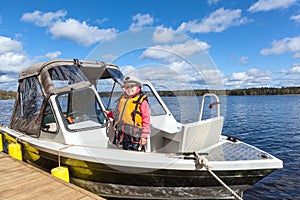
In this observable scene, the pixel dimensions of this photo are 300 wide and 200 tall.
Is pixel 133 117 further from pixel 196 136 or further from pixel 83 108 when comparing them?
pixel 83 108

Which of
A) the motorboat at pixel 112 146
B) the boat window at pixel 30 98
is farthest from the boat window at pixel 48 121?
the boat window at pixel 30 98

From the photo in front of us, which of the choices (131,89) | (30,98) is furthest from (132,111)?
(30,98)

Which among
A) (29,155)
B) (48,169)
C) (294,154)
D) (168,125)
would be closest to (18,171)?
(48,169)

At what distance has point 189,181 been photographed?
328 cm

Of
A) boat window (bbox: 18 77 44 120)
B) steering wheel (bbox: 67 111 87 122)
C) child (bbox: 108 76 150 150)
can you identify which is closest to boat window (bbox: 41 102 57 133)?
boat window (bbox: 18 77 44 120)

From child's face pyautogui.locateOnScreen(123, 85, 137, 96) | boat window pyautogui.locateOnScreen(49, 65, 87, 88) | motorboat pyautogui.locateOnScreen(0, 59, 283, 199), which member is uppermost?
boat window pyautogui.locateOnScreen(49, 65, 87, 88)

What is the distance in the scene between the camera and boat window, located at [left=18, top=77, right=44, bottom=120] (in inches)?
188

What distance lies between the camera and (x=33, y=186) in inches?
133

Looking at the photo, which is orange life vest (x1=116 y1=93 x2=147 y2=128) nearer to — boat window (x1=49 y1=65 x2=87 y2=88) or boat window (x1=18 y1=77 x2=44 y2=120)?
boat window (x1=49 y1=65 x2=87 y2=88)

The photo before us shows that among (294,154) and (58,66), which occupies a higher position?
(58,66)

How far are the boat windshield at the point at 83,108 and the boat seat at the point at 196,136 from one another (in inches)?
62.6

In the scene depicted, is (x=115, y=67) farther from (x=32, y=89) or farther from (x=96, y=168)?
(x=96, y=168)

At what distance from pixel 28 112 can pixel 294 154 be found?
28.8 ft

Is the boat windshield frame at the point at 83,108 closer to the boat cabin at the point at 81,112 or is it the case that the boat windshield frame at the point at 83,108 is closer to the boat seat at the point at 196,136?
the boat cabin at the point at 81,112
